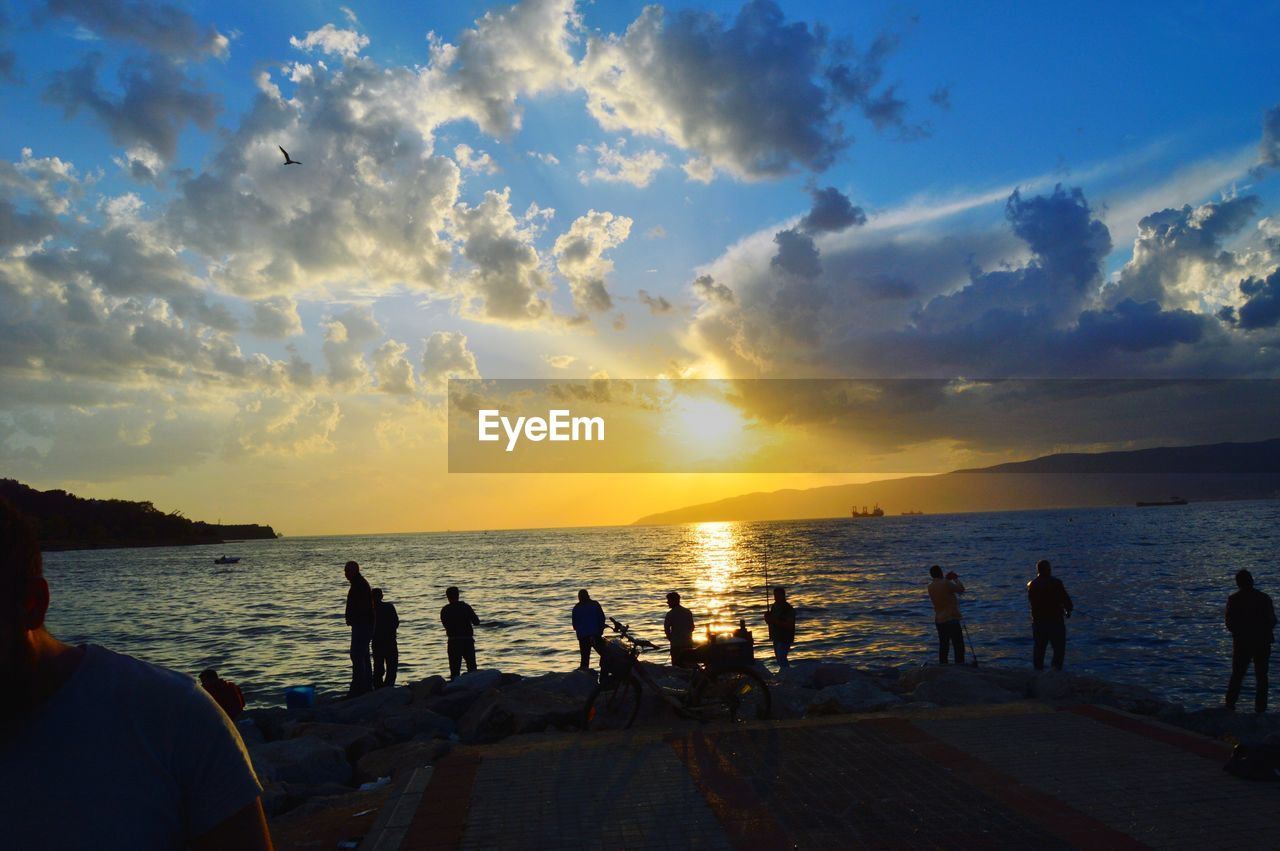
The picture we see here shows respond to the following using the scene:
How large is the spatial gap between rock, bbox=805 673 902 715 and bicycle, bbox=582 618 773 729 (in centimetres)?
108

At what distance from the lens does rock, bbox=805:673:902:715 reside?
11.6 meters

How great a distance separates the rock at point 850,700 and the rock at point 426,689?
6.66 metres

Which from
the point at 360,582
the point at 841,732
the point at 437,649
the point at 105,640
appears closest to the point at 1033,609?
the point at 841,732

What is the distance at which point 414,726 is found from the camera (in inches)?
480

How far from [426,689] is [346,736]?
11.5 ft

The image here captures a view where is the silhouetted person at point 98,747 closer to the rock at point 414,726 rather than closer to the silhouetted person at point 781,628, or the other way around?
the rock at point 414,726

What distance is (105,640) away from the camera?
31.5m

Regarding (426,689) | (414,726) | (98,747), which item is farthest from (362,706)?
(98,747)

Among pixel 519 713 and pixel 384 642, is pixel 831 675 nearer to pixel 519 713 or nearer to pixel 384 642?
pixel 519 713

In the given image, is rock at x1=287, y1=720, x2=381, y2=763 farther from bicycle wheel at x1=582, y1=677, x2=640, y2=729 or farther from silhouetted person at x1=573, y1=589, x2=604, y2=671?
silhouetted person at x1=573, y1=589, x2=604, y2=671

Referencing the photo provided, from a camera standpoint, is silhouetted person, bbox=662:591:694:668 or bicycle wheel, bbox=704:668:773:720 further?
silhouetted person, bbox=662:591:694:668

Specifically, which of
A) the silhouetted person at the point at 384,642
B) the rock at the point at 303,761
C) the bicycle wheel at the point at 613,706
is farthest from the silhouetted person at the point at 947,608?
the rock at the point at 303,761

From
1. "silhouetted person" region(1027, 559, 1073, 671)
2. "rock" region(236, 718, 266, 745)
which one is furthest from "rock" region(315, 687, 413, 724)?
"silhouetted person" region(1027, 559, 1073, 671)

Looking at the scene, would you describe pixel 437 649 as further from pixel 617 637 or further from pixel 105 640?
pixel 617 637
